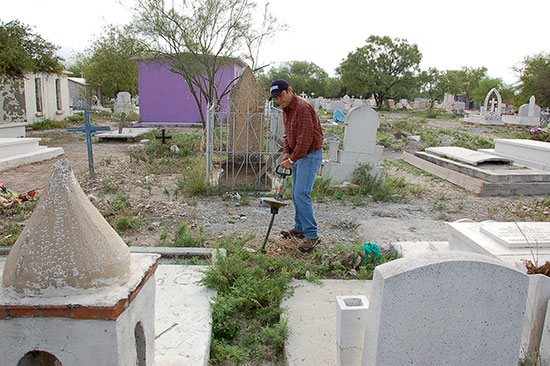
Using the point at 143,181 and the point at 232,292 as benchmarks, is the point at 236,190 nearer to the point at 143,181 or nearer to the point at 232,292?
the point at 143,181

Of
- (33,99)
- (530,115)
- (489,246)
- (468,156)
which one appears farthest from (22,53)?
(530,115)

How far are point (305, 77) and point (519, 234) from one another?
5970 centimetres

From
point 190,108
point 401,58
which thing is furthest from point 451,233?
point 401,58

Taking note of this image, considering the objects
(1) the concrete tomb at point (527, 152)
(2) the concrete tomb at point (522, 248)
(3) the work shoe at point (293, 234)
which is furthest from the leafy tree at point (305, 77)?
(2) the concrete tomb at point (522, 248)

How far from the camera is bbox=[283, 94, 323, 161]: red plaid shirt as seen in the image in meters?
4.32

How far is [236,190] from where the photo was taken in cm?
746

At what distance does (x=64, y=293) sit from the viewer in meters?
1.64

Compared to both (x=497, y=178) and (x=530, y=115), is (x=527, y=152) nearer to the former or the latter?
(x=497, y=178)

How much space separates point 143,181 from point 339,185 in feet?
12.8

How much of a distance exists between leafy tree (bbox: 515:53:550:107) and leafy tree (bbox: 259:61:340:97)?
28.1 metres

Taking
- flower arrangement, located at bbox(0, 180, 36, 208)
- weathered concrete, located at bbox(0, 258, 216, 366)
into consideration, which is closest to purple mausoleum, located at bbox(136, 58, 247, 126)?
flower arrangement, located at bbox(0, 180, 36, 208)

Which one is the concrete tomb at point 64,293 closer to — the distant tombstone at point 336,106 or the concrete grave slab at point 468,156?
the concrete grave slab at point 468,156

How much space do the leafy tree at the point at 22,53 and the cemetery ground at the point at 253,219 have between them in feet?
19.2

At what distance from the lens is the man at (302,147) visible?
432cm
